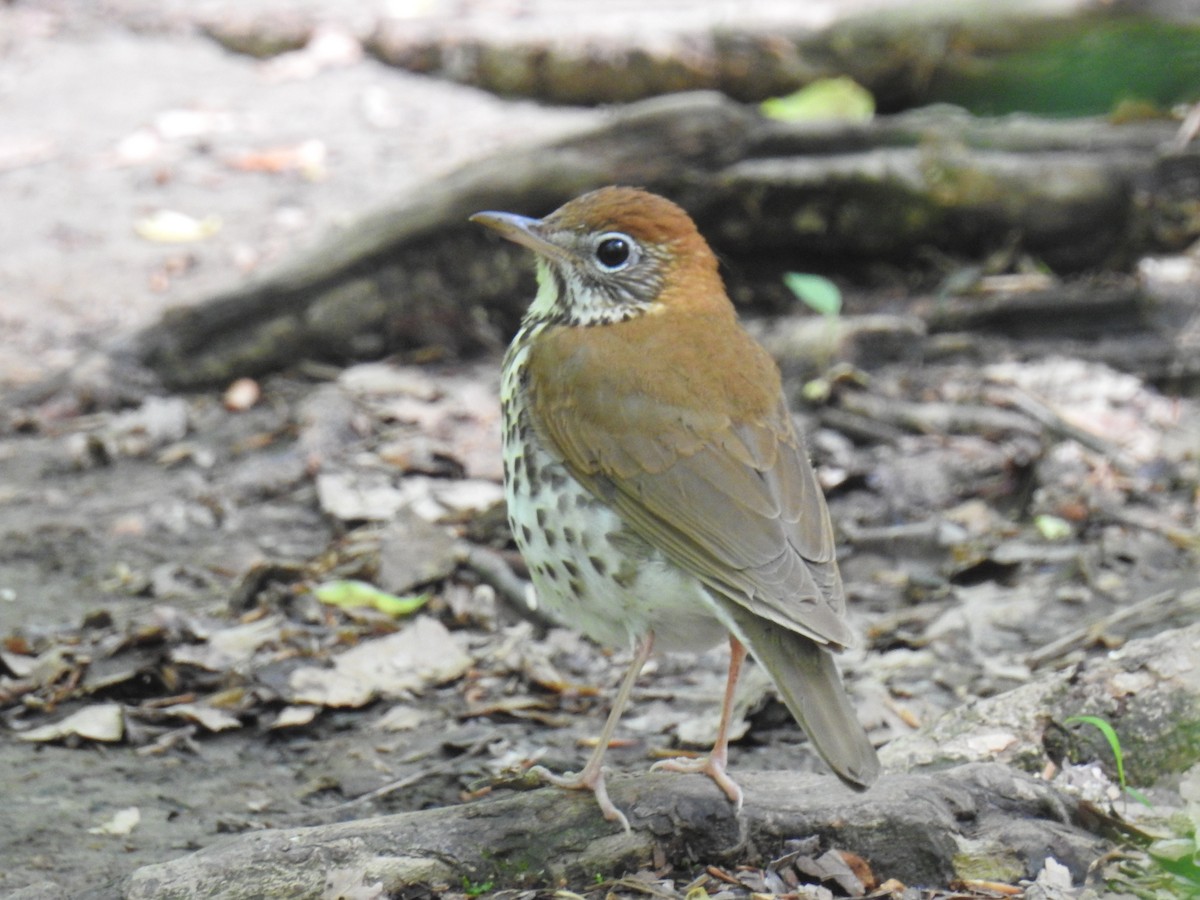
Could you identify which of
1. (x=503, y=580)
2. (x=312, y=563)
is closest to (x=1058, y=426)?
(x=503, y=580)

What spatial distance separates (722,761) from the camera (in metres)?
3.06

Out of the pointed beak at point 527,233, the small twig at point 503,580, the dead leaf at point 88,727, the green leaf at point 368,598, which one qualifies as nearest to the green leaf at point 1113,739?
the pointed beak at point 527,233

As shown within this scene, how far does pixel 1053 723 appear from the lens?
10.7 feet

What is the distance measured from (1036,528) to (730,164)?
102 inches

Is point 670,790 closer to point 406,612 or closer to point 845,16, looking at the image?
point 406,612

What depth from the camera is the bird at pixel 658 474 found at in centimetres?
294

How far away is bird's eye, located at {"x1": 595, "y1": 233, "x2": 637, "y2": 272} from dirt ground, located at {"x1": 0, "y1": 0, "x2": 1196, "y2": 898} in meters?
1.25

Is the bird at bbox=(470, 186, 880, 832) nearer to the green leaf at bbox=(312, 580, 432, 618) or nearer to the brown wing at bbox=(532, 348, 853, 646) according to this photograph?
the brown wing at bbox=(532, 348, 853, 646)

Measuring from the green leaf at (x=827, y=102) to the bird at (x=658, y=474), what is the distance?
482 cm

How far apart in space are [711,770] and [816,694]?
36cm

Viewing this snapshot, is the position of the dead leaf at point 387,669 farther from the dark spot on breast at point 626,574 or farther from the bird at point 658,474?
the dark spot on breast at point 626,574

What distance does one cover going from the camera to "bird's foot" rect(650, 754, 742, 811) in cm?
295

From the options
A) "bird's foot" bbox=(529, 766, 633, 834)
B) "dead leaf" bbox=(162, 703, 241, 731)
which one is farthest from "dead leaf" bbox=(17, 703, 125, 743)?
"bird's foot" bbox=(529, 766, 633, 834)

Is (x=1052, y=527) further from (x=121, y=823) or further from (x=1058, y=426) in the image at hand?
(x=121, y=823)
